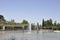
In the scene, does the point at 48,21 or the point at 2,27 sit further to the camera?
the point at 48,21

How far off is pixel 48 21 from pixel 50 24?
77.6 inches

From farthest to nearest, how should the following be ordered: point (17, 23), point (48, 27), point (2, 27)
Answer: point (48, 27), point (17, 23), point (2, 27)

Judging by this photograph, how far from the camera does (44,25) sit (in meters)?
89.1

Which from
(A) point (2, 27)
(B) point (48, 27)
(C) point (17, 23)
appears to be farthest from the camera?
(B) point (48, 27)

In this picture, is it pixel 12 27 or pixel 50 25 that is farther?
pixel 50 25

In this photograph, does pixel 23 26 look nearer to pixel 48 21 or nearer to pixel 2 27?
pixel 2 27

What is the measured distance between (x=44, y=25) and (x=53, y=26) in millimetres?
5441

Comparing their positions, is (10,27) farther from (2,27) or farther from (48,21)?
(48,21)

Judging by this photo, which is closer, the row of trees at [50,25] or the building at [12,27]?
the building at [12,27]

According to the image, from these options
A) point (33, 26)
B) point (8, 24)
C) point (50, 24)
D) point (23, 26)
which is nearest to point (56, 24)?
point (50, 24)

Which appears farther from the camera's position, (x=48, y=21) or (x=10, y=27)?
(x=48, y=21)

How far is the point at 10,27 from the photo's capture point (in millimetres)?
78562

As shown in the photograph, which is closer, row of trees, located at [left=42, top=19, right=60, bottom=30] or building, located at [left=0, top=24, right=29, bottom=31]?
building, located at [left=0, top=24, right=29, bottom=31]

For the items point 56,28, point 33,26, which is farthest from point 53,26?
point 33,26
